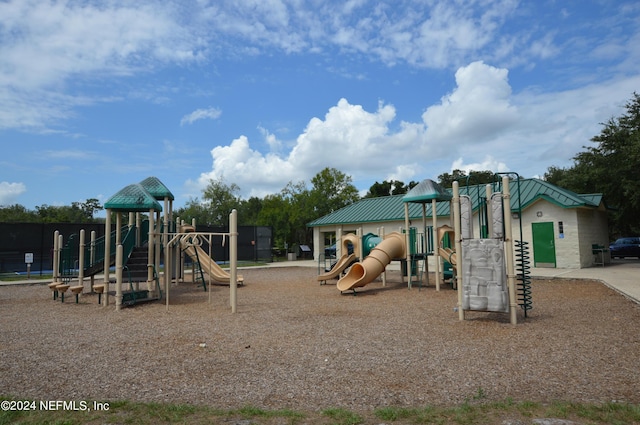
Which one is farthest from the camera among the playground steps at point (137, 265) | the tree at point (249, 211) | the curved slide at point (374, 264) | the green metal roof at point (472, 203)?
the tree at point (249, 211)

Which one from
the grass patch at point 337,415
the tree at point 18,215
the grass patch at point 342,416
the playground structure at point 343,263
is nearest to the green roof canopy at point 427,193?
the playground structure at point 343,263

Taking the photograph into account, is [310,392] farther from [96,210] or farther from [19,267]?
[96,210]

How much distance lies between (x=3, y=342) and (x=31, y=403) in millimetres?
3732

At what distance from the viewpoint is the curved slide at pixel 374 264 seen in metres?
12.8

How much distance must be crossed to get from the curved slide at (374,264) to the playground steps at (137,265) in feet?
18.3

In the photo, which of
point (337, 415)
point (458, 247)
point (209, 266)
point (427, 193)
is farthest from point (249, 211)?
point (337, 415)

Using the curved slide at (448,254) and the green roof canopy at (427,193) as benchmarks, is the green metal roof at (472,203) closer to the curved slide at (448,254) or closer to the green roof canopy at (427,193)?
the green roof canopy at (427,193)

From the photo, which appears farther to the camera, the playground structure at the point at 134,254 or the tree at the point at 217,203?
the tree at the point at 217,203

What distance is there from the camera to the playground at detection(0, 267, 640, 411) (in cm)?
439

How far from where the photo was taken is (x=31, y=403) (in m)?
4.07

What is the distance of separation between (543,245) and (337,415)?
18.9 m

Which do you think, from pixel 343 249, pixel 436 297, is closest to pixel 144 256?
pixel 343 249

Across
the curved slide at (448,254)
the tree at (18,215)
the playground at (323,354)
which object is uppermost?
the tree at (18,215)

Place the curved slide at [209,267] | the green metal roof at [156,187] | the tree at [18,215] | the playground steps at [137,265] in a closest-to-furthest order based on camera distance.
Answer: the playground steps at [137,265]
the green metal roof at [156,187]
the curved slide at [209,267]
the tree at [18,215]
